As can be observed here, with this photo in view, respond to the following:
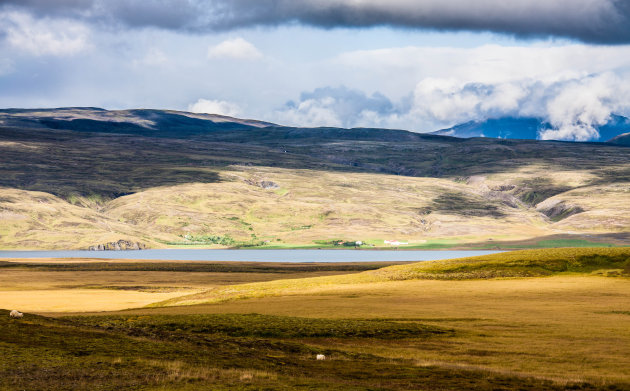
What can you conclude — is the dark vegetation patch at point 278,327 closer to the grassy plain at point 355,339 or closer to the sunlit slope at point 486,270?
the grassy plain at point 355,339

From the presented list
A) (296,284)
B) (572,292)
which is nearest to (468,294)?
(572,292)

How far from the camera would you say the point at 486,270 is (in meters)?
107

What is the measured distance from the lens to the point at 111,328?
50.3m

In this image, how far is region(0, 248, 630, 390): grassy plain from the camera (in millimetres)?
33594

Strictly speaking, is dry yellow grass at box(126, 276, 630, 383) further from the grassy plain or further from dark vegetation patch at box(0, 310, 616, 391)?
dark vegetation patch at box(0, 310, 616, 391)

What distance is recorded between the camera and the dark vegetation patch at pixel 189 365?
31.6 metres

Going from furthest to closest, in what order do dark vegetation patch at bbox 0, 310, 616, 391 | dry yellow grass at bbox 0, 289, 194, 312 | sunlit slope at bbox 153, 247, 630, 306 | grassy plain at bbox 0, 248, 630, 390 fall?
sunlit slope at bbox 153, 247, 630, 306
dry yellow grass at bbox 0, 289, 194, 312
grassy plain at bbox 0, 248, 630, 390
dark vegetation patch at bbox 0, 310, 616, 391

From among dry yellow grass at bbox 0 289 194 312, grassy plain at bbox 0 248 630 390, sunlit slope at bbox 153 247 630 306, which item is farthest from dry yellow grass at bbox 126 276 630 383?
dry yellow grass at bbox 0 289 194 312

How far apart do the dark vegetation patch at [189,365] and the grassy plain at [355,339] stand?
85 millimetres

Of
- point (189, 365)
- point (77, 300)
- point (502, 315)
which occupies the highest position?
point (189, 365)

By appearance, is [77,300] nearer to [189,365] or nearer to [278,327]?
[278,327]

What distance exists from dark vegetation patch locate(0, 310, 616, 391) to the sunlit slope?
47.9 metres

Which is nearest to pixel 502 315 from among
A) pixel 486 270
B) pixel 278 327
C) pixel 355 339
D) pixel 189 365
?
pixel 355 339

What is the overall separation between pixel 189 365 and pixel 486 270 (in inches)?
3049
